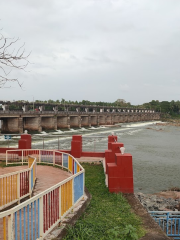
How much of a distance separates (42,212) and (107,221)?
1.84 metres

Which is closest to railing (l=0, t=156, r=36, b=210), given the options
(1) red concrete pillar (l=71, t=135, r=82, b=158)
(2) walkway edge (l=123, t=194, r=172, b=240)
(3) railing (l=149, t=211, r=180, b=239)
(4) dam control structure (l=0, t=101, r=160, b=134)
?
(2) walkway edge (l=123, t=194, r=172, b=240)

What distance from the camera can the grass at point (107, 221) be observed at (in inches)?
180

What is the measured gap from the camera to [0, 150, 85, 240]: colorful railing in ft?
11.4

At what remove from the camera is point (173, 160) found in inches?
937

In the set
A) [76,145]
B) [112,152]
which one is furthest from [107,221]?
[76,145]

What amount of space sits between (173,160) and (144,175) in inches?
315

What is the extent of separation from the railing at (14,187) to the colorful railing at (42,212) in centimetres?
105

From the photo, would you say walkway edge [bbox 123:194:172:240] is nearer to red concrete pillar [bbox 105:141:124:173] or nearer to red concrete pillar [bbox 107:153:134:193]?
red concrete pillar [bbox 107:153:134:193]

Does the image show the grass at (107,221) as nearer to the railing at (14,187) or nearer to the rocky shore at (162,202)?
the railing at (14,187)

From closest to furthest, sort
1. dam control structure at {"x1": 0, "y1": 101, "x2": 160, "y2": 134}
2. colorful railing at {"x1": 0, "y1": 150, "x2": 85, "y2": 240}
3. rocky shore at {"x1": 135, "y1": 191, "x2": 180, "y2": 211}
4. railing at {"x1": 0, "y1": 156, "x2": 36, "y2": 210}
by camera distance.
A: colorful railing at {"x1": 0, "y1": 150, "x2": 85, "y2": 240} → railing at {"x1": 0, "y1": 156, "x2": 36, "y2": 210} → rocky shore at {"x1": 135, "y1": 191, "x2": 180, "y2": 211} → dam control structure at {"x1": 0, "y1": 101, "x2": 160, "y2": 134}

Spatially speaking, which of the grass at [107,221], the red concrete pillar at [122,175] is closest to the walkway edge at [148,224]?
the grass at [107,221]

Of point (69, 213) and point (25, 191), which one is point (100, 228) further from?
point (25, 191)

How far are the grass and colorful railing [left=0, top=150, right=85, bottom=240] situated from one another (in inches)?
16.3

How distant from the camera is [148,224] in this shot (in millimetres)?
5273
